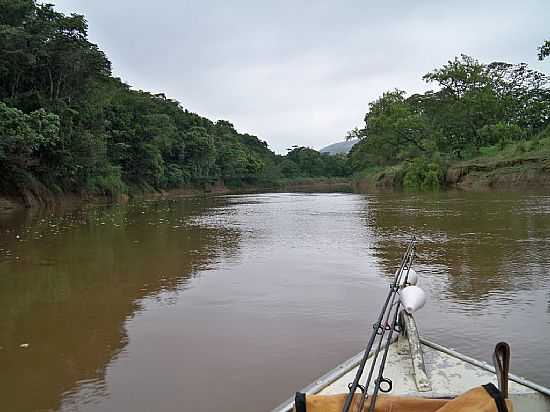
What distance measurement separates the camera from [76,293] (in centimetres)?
658

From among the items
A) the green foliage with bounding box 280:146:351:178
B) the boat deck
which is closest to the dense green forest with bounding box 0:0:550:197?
the green foliage with bounding box 280:146:351:178

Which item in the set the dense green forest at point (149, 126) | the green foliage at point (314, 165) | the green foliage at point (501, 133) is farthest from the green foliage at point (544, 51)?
the green foliage at point (314, 165)

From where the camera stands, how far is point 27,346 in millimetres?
4551

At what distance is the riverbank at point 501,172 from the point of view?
3322 cm

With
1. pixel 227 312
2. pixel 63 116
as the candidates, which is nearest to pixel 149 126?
pixel 63 116

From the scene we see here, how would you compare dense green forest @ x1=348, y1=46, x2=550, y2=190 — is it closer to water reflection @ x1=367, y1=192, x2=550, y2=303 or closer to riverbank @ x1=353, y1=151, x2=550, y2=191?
riverbank @ x1=353, y1=151, x2=550, y2=191

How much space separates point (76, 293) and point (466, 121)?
42867mm

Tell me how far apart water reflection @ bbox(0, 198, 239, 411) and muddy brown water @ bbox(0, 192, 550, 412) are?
0.07ft

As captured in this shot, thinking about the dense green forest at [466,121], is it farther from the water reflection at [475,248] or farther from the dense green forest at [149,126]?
the water reflection at [475,248]

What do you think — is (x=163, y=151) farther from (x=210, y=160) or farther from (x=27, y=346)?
(x=27, y=346)

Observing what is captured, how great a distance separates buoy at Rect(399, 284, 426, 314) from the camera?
132 inches

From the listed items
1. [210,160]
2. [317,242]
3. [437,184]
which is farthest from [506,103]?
[317,242]

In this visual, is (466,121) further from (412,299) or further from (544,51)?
(412,299)

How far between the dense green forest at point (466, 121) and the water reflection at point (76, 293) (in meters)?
33.2
